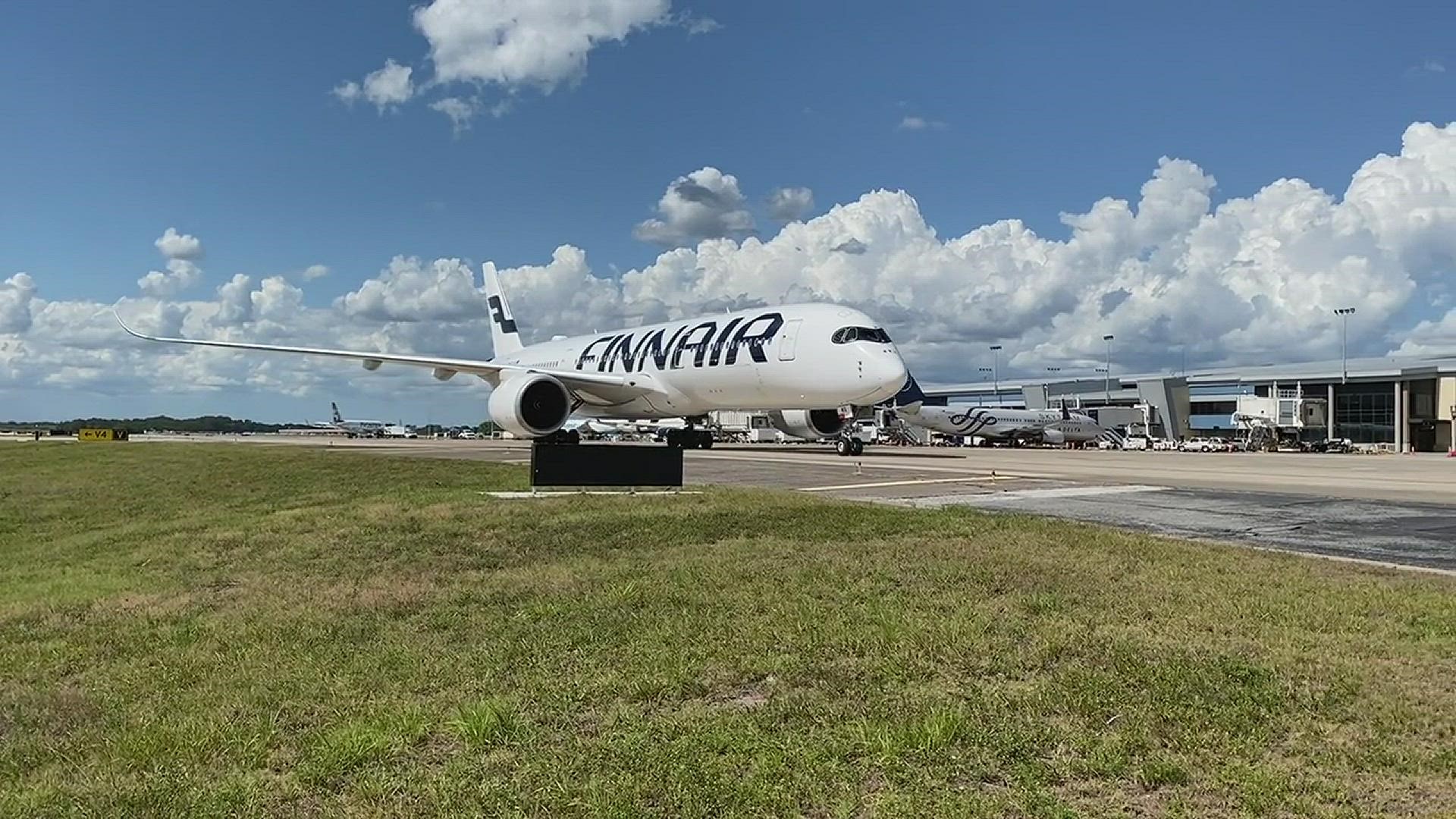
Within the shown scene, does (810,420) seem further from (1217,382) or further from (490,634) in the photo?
(1217,382)

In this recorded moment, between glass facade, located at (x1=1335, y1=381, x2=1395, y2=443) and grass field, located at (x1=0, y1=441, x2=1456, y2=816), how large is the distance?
8453cm

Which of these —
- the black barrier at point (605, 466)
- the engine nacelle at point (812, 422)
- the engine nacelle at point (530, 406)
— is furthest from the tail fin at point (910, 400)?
the black barrier at point (605, 466)

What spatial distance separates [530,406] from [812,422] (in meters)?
10.0

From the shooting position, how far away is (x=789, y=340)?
27672 millimetres

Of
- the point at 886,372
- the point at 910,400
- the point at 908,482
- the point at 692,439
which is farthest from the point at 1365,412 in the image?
the point at 908,482

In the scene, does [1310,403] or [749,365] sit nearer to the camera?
[749,365]

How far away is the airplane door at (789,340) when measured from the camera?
90.3ft

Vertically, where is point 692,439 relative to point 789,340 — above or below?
below

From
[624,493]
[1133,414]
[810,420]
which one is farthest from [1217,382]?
[624,493]

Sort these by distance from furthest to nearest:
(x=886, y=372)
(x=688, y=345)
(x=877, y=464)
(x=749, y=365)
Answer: (x=688, y=345), (x=749, y=365), (x=877, y=464), (x=886, y=372)

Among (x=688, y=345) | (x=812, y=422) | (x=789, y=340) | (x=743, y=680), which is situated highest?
(x=688, y=345)

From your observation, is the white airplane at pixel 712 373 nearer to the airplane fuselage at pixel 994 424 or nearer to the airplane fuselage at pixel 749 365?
the airplane fuselage at pixel 749 365

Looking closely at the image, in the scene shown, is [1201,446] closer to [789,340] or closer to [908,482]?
[789,340]

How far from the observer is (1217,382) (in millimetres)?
94625
